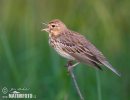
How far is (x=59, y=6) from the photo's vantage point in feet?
22.5

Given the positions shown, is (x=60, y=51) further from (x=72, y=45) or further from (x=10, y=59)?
(x=10, y=59)

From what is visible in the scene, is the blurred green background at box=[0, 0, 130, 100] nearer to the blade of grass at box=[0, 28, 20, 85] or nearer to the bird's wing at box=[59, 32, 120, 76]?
the blade of grass at box=[0, 28, 20, 85]

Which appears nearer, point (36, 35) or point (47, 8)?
point (36, 35)

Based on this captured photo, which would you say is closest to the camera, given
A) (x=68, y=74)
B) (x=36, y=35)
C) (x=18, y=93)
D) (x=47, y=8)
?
(x=68, y=74)

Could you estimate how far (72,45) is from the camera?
564 centimetres

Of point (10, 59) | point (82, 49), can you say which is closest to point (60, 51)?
point (82, 49)

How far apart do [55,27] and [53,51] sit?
0.99ft

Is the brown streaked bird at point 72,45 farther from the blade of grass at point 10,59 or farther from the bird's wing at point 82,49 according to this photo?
the blade of grass at point 10,59

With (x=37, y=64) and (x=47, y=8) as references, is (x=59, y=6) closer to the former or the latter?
(x=47, y=8)

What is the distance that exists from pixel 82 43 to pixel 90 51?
0.08m

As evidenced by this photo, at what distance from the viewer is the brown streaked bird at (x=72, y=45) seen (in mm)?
5395

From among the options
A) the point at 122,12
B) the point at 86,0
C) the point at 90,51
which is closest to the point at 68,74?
the point at 90,51

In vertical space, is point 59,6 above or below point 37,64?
above

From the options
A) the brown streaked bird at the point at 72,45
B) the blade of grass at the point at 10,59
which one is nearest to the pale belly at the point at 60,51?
the brown streaked bird at the point at 72,45
